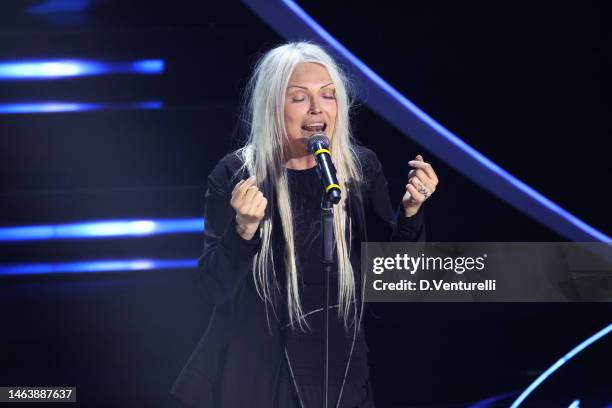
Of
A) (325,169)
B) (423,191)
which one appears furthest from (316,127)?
(325,169)

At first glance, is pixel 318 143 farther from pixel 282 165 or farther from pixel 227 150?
pixel 227 150

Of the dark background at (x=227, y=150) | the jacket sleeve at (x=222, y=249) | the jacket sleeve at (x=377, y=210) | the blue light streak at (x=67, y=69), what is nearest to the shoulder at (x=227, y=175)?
the jacket sleeve at (x=222, y=249)

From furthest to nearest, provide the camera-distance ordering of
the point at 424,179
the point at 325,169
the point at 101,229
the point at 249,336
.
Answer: the point at 101,229
the point at 249,336
the point at 424,179
the point at 325,169

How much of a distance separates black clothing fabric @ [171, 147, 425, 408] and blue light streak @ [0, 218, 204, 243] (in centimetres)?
93

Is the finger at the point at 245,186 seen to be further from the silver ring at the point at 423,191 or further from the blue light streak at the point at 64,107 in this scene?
the blue light streak at the point at 64,107

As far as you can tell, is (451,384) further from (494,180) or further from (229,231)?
(229,231)

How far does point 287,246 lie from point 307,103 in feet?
1.14

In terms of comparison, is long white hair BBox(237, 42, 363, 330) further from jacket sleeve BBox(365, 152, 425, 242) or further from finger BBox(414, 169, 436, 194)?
finger BBox(414, 169, 436, 194)

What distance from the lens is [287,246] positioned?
5.84ft

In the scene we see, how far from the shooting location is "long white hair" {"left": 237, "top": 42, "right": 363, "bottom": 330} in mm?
1775

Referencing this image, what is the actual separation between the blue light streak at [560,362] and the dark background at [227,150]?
21mm

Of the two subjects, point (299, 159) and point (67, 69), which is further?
→ point (67, 69)

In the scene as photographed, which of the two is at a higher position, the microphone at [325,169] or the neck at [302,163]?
the neck at [302,163]

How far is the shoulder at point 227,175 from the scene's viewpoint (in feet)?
5.85
